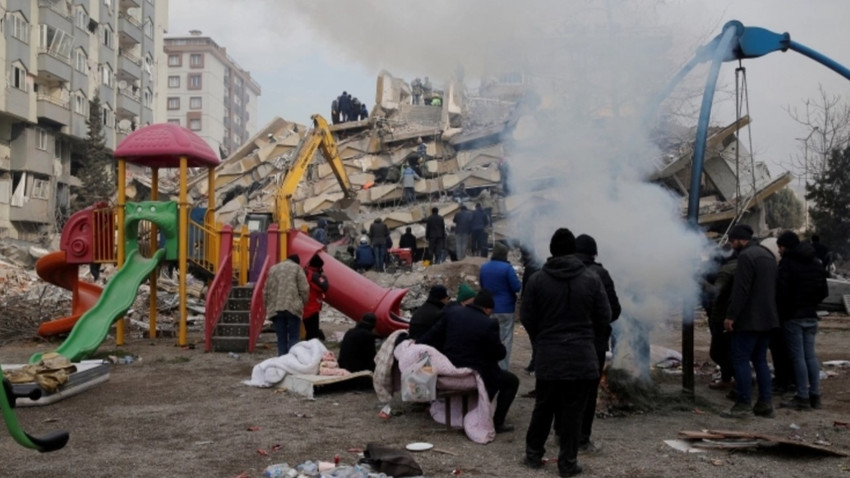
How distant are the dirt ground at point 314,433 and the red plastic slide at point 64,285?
4.94 m

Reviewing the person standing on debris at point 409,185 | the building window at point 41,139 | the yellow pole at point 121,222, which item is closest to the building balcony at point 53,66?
the building window at point 41,139

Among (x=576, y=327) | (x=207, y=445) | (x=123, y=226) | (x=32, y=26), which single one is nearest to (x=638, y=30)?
(x=576, y=327)

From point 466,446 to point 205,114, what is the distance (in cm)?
8831

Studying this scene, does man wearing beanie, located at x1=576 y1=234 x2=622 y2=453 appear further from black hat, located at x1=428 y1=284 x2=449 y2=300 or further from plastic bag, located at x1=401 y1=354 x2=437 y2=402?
black hat, located at x1=428 y1=284 x2=449 y2=300

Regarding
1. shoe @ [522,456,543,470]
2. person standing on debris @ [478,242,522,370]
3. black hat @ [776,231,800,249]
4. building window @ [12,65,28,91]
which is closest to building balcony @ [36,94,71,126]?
building window @ [12,65,28,91]

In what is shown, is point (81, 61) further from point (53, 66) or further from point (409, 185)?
point (409, 185)

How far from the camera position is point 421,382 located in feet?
23.4

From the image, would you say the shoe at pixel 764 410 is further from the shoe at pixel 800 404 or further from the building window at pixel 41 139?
the building window at pixel 41 139

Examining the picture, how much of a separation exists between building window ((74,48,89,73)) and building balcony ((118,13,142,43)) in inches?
234

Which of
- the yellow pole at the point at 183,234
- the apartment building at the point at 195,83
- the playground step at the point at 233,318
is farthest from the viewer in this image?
the apartment building at the point at 195,83

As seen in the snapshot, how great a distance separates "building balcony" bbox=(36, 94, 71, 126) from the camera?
37750mm

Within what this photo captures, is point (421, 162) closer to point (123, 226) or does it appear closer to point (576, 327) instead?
point (123, 226)

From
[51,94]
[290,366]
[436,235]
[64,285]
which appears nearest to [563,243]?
[290,366]

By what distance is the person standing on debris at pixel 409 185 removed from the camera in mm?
30734
